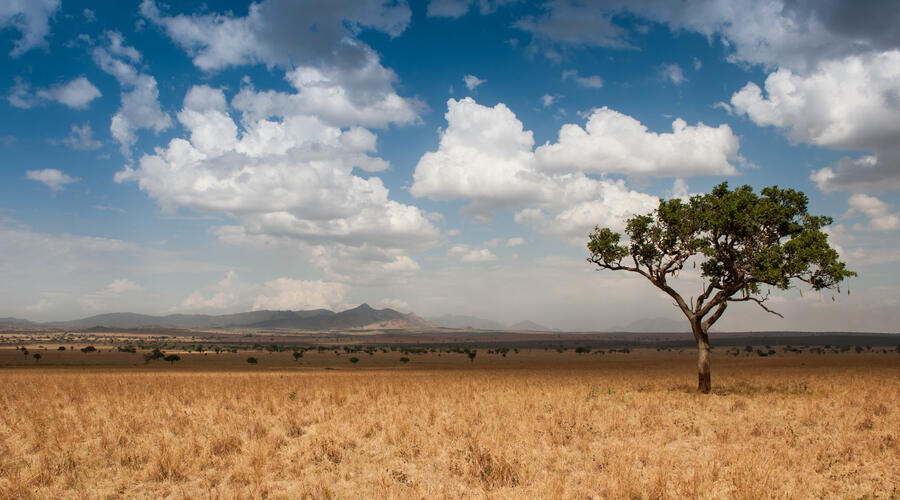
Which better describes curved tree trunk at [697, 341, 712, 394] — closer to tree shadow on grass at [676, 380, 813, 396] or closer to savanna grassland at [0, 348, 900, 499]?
tree shadow on grass at [676, 380, 813, 396]

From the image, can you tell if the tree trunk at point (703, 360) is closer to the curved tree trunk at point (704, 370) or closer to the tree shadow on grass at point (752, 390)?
the curved tree trunk at point (704, 370)

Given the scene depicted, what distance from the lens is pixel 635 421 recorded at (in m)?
15.3

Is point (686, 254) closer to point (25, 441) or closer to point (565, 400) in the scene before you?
point (565, 400)

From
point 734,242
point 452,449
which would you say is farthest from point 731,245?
point 452,449

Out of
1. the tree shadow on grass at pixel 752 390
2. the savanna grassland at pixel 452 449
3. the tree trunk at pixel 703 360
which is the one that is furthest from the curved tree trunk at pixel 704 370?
the savanna grassland at pixel 452 449

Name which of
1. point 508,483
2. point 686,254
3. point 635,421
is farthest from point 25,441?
point 686,254

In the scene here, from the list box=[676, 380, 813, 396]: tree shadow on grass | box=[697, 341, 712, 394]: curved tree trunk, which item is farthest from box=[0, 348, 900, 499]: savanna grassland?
box=[697, 341, 712, 394]: curved tree trunk

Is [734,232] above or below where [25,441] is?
above

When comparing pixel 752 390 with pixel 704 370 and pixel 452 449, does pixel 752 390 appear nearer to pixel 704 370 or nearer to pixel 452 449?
pixel 704 370

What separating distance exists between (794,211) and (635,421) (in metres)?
14.2

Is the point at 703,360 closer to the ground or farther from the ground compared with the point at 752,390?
farther from the ground

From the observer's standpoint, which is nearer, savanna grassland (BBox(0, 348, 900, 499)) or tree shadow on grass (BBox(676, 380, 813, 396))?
savanna grassland (BBox(0, 348, 900, 499))

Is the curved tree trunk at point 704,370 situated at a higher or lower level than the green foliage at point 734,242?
lower

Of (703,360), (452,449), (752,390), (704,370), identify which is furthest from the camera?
(752,390)
